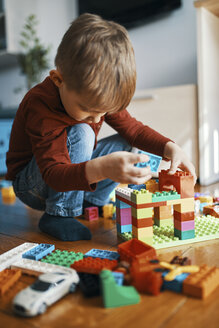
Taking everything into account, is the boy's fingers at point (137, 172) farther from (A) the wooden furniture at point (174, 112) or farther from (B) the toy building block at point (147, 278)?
(A) the wooden furniture at point (174, 112)

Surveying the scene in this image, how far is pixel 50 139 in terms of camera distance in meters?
0.77

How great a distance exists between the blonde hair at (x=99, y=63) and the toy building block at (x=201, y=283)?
372 millimetres

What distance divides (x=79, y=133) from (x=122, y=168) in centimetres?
32

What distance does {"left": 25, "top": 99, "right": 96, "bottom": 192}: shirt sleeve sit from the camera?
2.20 feet

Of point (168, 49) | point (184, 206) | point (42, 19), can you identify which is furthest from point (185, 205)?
point (42, 19)

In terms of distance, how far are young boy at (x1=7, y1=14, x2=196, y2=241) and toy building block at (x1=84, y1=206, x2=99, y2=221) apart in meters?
0.05

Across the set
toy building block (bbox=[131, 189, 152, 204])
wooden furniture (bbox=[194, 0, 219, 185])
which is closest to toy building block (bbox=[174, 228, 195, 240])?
toy building block (bbox=[131, 189, 152, 204])

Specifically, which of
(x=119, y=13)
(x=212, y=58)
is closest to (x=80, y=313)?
(x=212, y=58)

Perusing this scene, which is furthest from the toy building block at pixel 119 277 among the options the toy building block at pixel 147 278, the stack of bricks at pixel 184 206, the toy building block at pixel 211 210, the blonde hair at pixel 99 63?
the toy building block at pixel 211 210

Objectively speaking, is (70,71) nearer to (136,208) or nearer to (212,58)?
(136,208)

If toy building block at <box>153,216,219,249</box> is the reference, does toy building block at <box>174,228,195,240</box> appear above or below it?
above

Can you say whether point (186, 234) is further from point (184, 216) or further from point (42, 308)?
point (42, 308)

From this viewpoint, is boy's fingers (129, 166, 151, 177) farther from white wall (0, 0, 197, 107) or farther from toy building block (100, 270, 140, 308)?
white wall (0, 0, 197, 107)

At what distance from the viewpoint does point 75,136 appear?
0.87m
